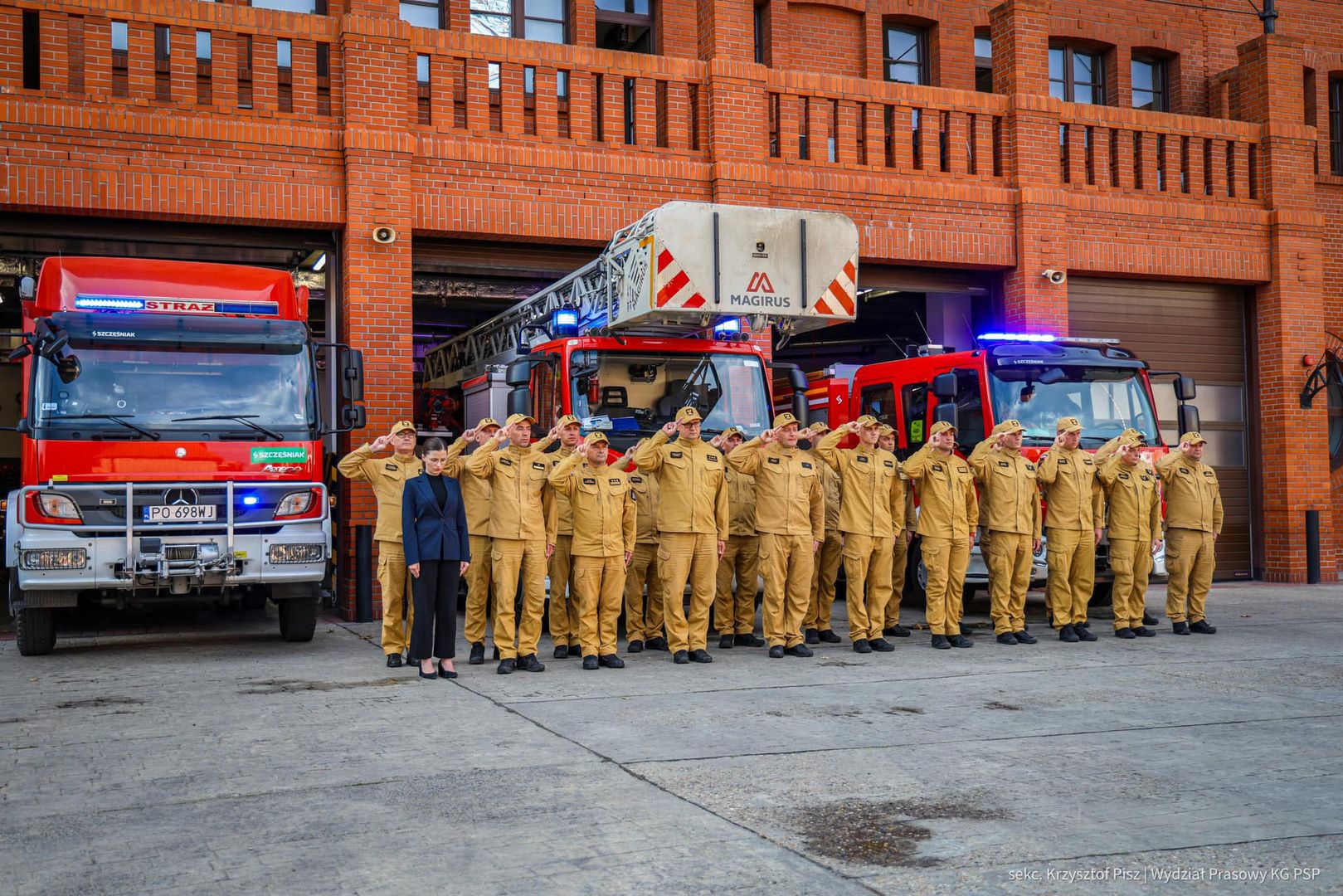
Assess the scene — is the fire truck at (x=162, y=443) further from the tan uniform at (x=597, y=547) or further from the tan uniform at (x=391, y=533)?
the tan uniform at (x=597, y=547)

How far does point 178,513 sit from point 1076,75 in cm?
1377

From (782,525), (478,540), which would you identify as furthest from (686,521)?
(478,540)

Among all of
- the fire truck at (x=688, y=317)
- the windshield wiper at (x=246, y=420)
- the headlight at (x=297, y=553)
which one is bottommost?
the headlight at (x=297, y=553)

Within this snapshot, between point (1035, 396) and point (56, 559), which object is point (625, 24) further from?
point (56, 559)

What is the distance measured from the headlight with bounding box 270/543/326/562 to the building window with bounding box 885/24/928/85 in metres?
10.8

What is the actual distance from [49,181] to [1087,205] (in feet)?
38.5

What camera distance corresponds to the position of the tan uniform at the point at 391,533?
31.3 feet

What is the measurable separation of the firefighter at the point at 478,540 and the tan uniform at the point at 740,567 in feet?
6.80

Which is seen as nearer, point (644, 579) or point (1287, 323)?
point (644, 579)

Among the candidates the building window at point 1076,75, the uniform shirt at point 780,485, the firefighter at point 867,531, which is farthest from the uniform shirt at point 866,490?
the building window at point 1076,75

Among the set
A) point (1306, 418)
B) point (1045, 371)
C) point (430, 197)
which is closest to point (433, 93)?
point (430, 197)

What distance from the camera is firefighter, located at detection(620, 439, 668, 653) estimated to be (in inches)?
412

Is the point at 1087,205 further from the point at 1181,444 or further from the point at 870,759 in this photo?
the point at 870,759

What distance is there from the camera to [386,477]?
9.91m
